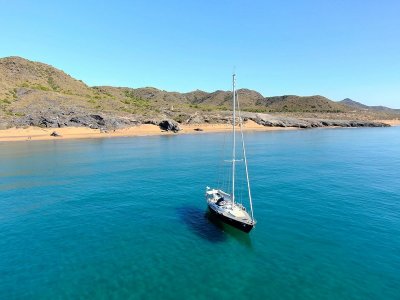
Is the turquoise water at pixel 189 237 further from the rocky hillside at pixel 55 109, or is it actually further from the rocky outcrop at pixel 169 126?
the rocky outcrop at pixel 169 126

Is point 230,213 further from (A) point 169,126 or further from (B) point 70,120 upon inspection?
(B) point 70,120

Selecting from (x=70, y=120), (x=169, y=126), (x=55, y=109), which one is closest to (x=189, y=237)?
(x=70, y=120)

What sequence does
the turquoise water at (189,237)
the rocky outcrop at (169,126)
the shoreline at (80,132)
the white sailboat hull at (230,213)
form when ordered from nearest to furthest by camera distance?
the turquoise water at (189,237)
the white sailboat hull at (230,213)
the shoreline at (80,132)
the rocky outcrop at (169,126)

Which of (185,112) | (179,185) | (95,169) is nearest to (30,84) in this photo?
(185,112)

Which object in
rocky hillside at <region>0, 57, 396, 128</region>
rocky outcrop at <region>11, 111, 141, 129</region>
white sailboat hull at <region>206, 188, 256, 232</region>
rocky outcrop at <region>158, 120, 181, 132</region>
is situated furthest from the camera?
rocky outcrop at <region>158, 120, 181, 132</region>

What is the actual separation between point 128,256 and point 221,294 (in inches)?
433

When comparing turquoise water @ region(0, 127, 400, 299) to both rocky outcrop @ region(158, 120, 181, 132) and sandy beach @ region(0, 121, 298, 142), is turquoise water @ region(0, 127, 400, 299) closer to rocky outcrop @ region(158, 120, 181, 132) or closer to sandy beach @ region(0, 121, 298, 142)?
sandy beach @ region(0, 121, 298, 142)

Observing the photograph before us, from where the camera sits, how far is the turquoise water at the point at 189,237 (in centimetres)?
2516

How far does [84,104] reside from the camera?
522 ft

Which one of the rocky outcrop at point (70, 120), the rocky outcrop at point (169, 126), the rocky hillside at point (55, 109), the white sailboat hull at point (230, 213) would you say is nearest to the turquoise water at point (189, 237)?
the white sailboat hull at point (230, 213)

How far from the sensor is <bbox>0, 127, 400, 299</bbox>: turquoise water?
82.5 ft

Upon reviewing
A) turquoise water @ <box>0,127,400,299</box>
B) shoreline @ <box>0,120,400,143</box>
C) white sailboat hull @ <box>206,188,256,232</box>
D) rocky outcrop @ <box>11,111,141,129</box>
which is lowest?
turquoise water @ <box>0,127,400,299</box>

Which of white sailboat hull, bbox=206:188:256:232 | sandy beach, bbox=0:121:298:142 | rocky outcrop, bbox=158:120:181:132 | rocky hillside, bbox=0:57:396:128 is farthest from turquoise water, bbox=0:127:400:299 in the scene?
rocky outcrop, bbox=158:120:181:132

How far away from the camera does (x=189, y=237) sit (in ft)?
113
